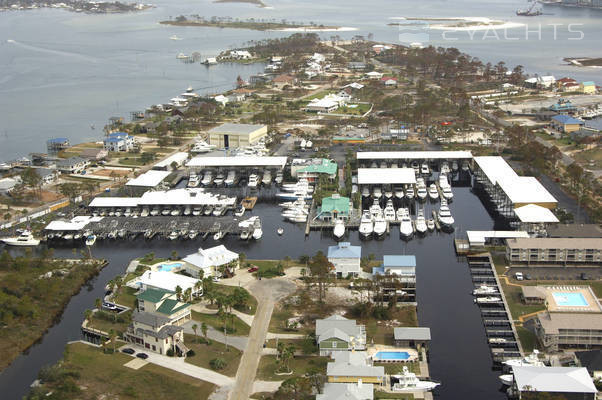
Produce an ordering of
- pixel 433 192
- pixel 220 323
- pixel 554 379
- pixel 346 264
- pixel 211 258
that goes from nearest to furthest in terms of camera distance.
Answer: pixel 554 379
pixel 220 323
pixel 346 264
pixel 211 258
pixel 433 192

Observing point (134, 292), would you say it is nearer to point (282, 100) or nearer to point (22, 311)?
point (22, 311)

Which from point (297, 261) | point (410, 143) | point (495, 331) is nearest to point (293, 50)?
point (410, 143)

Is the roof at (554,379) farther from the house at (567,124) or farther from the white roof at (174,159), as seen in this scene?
the house at (567,124)

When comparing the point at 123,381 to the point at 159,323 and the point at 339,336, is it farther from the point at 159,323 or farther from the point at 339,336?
the point at 339,336

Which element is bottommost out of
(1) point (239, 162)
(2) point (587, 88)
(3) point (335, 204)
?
(3) point (335, 204)

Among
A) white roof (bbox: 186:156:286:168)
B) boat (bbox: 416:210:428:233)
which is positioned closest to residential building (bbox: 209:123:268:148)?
white roof (bbox: 186:156:286:168)

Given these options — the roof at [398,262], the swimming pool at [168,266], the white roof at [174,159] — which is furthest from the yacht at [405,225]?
the white roof at [174,159]

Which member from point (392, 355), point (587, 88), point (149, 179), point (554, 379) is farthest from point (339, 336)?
point (587, 88)

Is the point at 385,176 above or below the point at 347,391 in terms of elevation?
above
